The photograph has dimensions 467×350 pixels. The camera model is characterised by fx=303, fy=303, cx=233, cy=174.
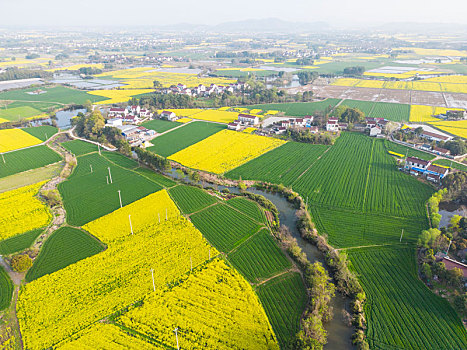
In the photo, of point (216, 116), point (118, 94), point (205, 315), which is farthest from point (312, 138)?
point (118, 94)

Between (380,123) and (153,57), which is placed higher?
(153,57)

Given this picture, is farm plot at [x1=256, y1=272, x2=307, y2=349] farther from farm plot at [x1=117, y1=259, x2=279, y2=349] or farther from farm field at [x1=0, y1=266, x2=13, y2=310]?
farm field at [x1=0, y1=266, x2=13, y2=310]

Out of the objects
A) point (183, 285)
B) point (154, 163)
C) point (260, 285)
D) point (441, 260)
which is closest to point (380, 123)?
point (441, 260)

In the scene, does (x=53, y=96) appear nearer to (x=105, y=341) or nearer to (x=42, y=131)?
(x=42, y=131)

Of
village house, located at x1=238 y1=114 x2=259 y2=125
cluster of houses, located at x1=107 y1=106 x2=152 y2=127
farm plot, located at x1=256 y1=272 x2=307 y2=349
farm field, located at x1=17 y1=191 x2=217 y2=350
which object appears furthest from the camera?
cluster of houses, located at x1=107 y1=106 x2=152 y2=127

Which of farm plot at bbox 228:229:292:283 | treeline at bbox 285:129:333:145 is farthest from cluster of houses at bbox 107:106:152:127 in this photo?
farm plot at bbox 228:229:292:283

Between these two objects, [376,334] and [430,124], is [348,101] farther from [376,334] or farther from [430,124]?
[376,334]

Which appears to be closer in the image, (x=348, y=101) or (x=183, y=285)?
(x=183, y=285)
